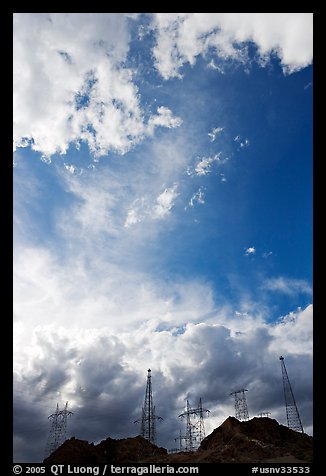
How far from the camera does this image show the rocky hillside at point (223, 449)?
194 ft

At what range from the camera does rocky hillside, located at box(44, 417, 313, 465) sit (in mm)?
59169

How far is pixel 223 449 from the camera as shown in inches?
2479
